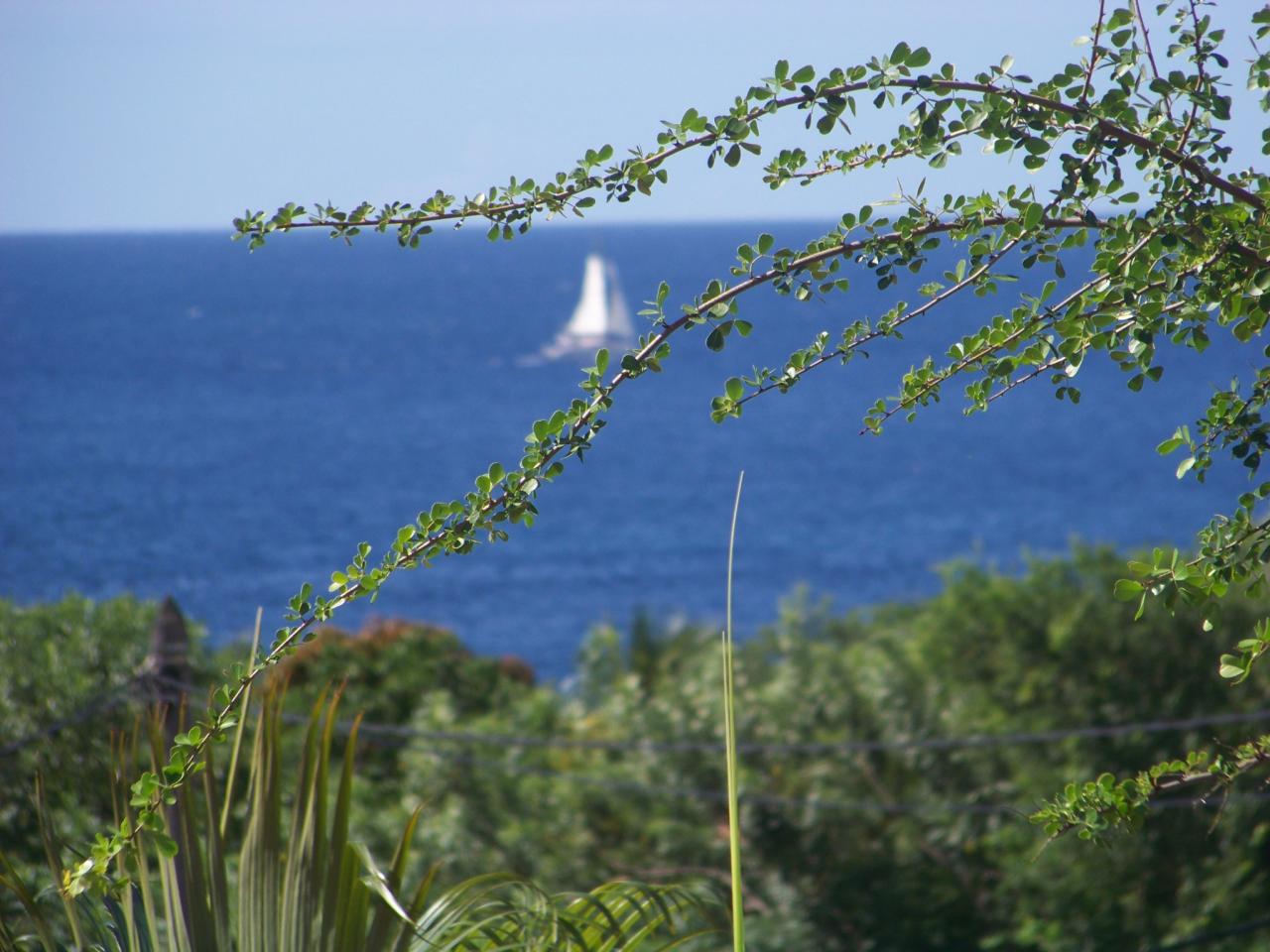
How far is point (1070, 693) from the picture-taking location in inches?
187

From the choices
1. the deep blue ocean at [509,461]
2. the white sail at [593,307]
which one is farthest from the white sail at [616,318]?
the deep blue ocean at [509,461]

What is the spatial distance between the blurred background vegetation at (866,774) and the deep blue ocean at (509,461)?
7.53 feet

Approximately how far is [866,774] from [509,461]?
2981 cm

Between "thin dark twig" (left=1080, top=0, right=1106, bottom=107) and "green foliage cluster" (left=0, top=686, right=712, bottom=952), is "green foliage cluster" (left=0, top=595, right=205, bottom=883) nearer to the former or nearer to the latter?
"green foliage cluster" (left=0, top=686, right=712, bottom=952)

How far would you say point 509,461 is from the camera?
111 feet

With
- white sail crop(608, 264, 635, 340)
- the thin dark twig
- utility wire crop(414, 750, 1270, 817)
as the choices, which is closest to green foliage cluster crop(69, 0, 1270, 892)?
the thin dark twig

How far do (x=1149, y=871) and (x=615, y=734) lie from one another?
208 cm

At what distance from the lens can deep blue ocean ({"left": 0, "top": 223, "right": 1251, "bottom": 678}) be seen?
26.0 metres

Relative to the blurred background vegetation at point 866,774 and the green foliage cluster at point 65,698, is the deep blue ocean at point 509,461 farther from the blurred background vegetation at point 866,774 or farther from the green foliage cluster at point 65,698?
the green foliage cluster at point 65,698

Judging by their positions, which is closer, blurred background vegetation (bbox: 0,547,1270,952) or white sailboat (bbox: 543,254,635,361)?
blurred background vegetation (bbox: 0,547,1270,952)

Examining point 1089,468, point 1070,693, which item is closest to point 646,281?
point 1089,468

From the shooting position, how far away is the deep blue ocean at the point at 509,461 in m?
26.0

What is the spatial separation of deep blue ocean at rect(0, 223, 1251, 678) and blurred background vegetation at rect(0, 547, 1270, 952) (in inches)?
90.4

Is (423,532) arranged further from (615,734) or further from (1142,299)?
(615,734)
